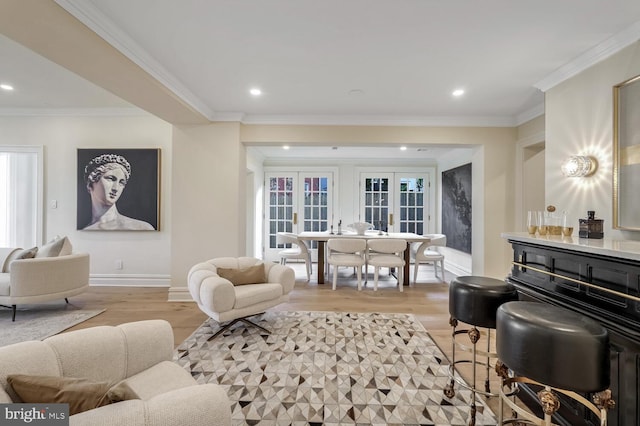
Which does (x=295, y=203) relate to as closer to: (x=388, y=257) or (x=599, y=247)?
(x=388, y=257)

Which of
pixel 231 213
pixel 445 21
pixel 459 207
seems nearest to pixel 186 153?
pixel 231 213

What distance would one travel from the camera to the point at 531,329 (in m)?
1.14

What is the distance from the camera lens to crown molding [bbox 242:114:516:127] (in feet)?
13.3

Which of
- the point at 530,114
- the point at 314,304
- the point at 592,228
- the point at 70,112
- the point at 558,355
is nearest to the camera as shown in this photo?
the point at 558,355

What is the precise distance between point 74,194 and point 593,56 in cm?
667

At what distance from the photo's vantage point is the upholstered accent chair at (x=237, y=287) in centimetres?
262

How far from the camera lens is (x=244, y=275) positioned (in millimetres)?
3129

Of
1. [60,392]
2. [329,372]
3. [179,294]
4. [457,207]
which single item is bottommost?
[329,372]

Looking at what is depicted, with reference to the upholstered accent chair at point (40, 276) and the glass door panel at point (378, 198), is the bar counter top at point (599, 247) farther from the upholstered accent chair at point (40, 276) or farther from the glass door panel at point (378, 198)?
the glass door panel at point (378, 198)

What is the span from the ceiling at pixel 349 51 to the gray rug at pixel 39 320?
9.06 ft

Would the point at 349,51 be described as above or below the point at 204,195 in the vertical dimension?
above

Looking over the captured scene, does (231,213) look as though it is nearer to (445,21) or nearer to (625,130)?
(445,21)

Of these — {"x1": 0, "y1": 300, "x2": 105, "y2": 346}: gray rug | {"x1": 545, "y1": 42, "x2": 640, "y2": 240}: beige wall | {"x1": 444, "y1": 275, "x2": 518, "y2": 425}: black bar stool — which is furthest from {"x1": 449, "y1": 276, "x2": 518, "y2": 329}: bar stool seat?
{"x1": 0, "y1": 300, "x2": 105, "y2": 346}: gray rug

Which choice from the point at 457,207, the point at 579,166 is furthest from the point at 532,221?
Result: the point at 457,207
